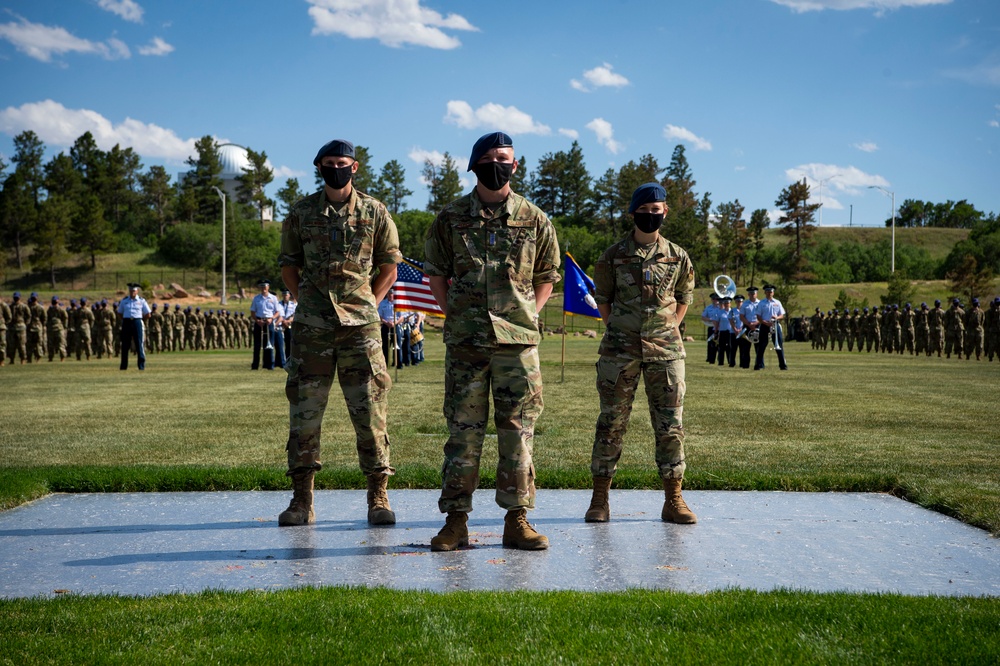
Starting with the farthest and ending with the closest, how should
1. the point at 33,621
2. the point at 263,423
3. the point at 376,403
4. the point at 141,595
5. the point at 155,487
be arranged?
the point at 263,423, the point at 155,487, the point at 376,403, the point at 141,595, the point at 33,621

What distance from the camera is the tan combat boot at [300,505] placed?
5.61 metres

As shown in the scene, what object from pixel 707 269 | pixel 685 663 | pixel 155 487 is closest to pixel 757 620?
pixel 685 663

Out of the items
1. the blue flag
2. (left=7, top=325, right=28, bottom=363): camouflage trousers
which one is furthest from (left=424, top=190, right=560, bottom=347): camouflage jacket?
(left=7, top=325, right=28, bottom=363): camouflage trousers

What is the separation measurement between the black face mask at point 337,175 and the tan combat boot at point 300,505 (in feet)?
5.82

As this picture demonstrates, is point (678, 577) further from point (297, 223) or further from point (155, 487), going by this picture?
point (155, 487)

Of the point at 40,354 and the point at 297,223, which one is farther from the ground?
the point at 297,223

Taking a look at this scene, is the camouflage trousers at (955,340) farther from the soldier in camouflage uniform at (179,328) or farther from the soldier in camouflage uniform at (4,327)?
the soldier in camouflage uniform at (4,327)

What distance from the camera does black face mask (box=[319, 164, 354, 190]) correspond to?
5.59 m

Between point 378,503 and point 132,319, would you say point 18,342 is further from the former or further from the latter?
point 378,503

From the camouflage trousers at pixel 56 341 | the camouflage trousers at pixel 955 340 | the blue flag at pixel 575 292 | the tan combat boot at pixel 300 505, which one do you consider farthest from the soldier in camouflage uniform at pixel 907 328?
the tan combat boot at pixel 300 505

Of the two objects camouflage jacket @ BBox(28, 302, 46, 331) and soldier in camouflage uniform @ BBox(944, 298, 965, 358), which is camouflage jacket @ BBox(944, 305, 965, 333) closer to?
soldier in camouflage uniform @ BBox(944, 298, 965, 358)

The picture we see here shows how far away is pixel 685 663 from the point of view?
10.5 ft

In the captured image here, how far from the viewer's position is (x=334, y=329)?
5.57 metres

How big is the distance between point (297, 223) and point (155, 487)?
2.56 metres
